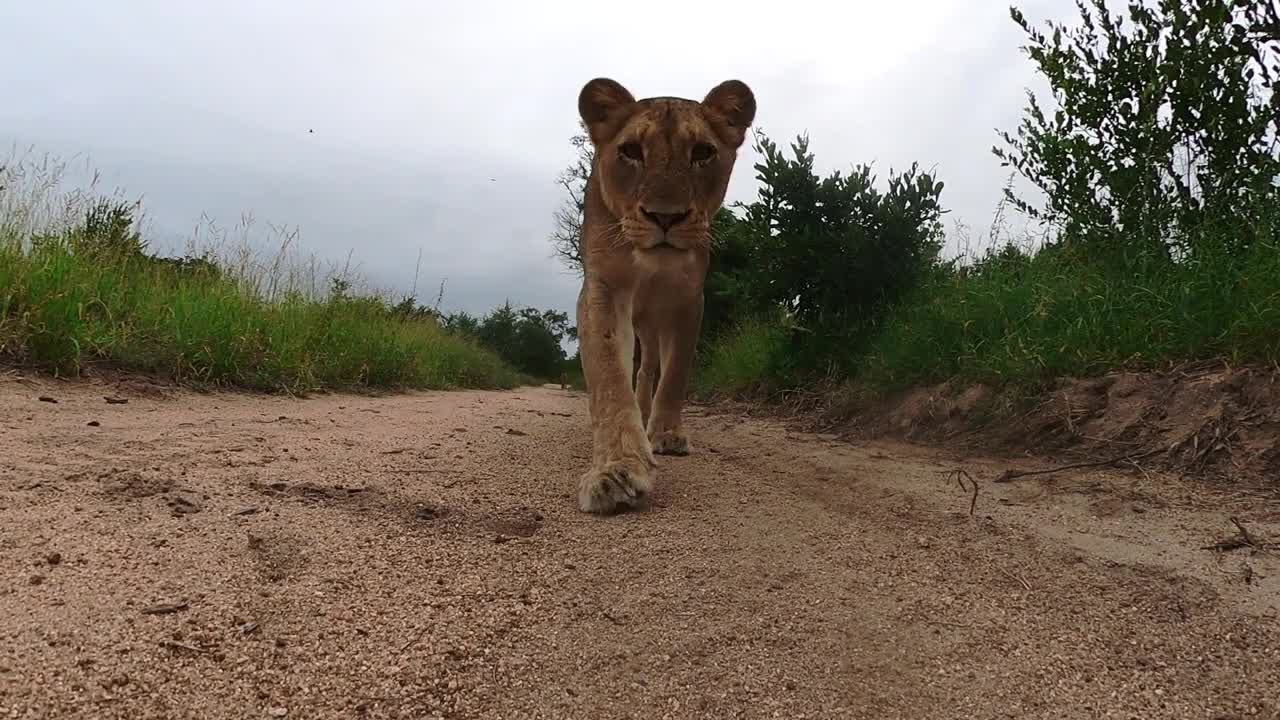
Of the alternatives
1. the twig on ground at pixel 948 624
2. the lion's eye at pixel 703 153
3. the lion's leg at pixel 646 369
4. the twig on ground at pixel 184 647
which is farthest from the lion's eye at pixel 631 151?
the twig on ground at pixel 184 647

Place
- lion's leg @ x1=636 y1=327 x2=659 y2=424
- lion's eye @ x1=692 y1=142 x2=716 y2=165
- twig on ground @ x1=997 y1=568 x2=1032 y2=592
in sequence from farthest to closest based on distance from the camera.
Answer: lion's leg @ x1=636 y1=327 x2=659 y2=424 < lion's eye @ x1=692 y1=142 x2=716 y2=165 < twig on ground @ x1=997 y1=568 x2=1032 y2=592

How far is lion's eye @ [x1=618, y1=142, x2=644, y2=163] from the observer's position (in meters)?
3.11

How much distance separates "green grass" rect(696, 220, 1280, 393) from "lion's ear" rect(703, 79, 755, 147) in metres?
1.91

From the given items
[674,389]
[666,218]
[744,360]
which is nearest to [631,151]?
[666,218]

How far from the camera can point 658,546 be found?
6.27ft

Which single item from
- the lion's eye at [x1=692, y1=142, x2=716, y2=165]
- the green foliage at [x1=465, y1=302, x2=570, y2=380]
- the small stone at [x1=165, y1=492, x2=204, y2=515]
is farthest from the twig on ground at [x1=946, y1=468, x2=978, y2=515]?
the green foliage at [x1=465, y1=302, x2=570, y2=380]

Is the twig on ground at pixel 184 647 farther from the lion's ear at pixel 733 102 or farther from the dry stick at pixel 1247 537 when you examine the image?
the lion's ear at pixel 733 102

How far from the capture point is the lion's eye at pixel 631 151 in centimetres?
311

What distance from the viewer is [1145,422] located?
3.02 meters

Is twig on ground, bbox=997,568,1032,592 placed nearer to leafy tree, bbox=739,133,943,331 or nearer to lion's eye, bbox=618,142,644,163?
lion's eye, bbox=618,142,644,163

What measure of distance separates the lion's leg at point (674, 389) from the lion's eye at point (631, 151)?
909 mm

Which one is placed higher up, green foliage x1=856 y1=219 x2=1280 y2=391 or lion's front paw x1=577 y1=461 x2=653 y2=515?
green foliage x1=856 y1=219 x2=1280 y2=391

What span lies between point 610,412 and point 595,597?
125 centimetres

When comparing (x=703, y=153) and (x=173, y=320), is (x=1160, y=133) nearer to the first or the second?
(x=703, y=153)
